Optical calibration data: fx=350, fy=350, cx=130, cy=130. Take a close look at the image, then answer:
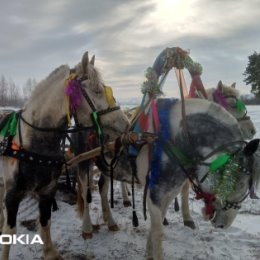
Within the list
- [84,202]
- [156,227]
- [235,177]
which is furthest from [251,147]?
[84,202]

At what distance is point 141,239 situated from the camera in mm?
5410

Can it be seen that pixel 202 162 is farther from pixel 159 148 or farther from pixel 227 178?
pixel 159 148

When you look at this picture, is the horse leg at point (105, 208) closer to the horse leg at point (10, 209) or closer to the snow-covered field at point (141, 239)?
the snow-covered field at point (141, 239)

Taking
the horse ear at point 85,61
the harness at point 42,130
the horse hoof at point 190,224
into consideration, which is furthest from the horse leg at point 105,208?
the horse ear at point 85,61

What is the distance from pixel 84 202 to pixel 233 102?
9.91ft

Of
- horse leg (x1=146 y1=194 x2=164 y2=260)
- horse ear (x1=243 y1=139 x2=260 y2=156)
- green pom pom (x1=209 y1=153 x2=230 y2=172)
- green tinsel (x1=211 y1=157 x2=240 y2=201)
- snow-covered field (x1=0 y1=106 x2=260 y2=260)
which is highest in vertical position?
horse ear (x1=243 y1=139 x2=260 y2=156)

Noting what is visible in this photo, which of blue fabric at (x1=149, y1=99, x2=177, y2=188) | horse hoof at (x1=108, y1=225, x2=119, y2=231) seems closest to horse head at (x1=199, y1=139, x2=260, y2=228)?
blue fabric at (x1=149, y1=99, x2=177, y2=188)

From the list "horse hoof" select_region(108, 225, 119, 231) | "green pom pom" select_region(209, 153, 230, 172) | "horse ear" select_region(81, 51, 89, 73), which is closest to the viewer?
"green pom pom" select_region(209, 153, 230, 172)

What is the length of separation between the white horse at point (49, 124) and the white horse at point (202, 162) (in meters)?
0.59

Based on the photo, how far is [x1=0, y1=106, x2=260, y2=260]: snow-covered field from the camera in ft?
15.8

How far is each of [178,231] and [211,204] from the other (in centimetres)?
232

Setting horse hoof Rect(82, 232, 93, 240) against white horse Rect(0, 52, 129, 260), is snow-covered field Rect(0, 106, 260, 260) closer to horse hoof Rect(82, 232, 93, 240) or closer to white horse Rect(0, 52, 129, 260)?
horse hoof Rect(82, 232, 93, 240)

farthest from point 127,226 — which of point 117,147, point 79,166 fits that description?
point 117,147

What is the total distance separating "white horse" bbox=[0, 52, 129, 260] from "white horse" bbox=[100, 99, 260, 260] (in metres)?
0.59
